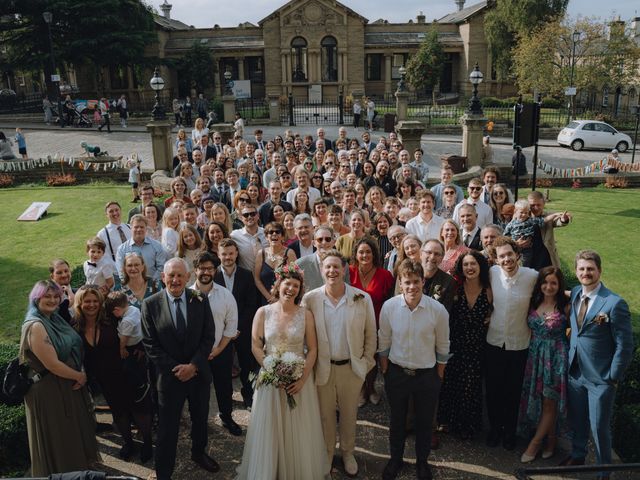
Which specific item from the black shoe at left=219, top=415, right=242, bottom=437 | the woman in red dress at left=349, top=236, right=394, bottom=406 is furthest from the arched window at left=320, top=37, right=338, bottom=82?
the black shoe at left=219, top=415, right=242, bottom=437

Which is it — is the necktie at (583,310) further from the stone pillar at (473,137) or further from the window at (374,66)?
the window at (374,66)

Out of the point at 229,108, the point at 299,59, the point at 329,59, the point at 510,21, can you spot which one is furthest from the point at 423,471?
the point at 299,59

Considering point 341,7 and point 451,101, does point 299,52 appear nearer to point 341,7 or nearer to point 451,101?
point 341,7

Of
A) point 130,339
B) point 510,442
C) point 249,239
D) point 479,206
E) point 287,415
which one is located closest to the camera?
point 287,415

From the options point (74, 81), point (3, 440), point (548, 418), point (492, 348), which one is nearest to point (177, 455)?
point (3, 440)

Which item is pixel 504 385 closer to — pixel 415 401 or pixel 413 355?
pixel 415 401

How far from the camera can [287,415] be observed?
4.53 meters

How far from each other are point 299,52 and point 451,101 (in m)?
14.1

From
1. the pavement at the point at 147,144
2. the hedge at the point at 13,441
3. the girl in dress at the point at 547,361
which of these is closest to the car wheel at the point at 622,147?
the pavement at the point at 147,144

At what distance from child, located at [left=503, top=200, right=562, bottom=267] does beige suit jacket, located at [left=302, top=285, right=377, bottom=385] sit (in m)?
2.65

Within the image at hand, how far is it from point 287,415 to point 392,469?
1096 millimetres

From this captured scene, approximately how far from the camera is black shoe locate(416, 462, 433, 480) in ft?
15.5

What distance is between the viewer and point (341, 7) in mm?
44375

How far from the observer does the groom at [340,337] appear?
15.2ft
